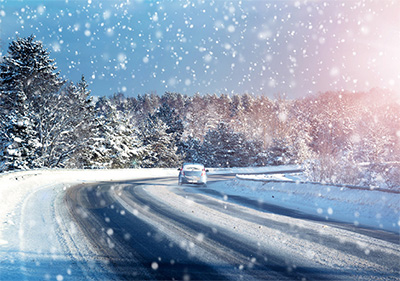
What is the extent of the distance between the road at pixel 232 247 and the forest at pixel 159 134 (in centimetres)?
958

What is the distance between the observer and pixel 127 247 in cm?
490

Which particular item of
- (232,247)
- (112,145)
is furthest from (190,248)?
(112,145)

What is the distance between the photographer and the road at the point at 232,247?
3.95 m

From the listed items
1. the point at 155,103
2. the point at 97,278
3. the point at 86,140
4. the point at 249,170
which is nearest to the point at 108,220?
the point at 97,278

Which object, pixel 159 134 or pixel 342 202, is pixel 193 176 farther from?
pixel 159 134

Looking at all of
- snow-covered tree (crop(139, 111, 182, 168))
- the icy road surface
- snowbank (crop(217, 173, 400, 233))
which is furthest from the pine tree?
snowbank (crop(217, 173, 400, 233))

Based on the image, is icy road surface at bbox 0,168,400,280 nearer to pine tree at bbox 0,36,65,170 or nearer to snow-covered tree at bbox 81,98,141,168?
pine tree at bbox 0,36,65,170

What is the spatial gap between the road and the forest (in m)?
9.58

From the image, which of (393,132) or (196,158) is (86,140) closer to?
(196,158)

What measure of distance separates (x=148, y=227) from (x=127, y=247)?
Answer: 1.47 meters

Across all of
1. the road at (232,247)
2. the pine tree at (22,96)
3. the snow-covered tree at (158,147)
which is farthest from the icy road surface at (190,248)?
the snow-covered tree at (158,147)

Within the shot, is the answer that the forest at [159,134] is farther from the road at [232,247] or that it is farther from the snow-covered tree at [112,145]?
the road at [232,247]

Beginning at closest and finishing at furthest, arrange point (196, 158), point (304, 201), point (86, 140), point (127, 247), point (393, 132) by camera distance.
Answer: point (127, 247), point (304, 201), point (86, 140), point (393, 132), point (196, 158)

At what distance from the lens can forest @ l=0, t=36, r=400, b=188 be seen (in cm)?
2636
